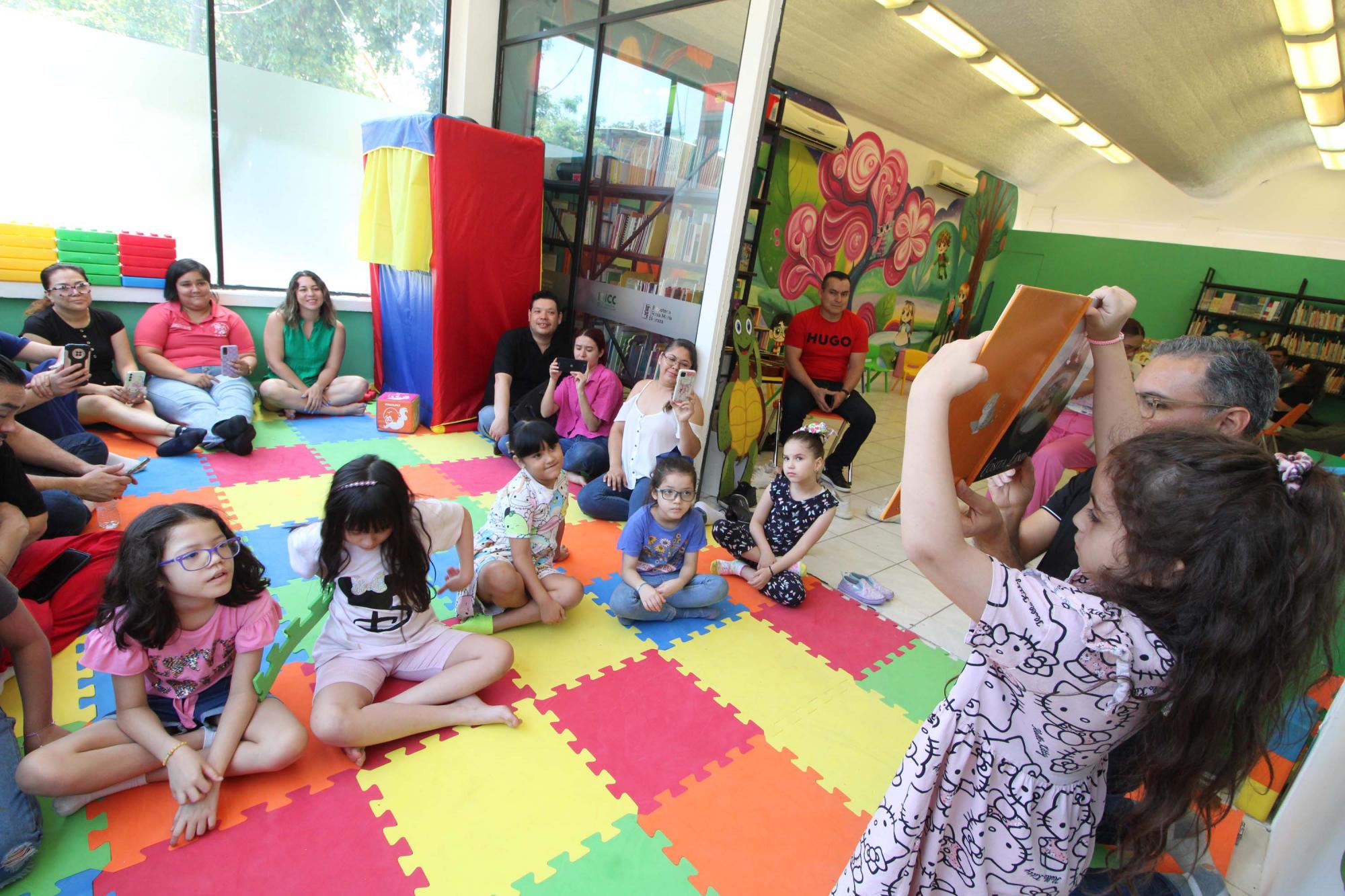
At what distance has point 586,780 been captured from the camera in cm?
177

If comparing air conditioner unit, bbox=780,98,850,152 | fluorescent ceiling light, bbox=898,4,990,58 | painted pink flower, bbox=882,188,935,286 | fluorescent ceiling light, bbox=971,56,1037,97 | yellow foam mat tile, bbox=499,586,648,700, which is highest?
fluorescent ceiling light, bbox=971,56,1037,97

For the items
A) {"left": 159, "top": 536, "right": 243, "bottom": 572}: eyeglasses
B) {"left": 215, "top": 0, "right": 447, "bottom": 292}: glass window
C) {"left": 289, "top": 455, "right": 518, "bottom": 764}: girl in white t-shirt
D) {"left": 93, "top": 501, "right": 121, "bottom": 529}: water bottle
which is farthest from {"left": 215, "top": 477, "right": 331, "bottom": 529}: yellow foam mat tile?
{"left": 215, "top": 0, "right": 447, "bottom": 292}: glass window

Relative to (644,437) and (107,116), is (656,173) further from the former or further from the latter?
(107,116)

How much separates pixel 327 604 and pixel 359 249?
3.17 m

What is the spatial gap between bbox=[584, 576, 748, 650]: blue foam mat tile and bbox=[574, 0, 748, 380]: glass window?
157 cm

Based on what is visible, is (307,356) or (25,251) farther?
(307,356)

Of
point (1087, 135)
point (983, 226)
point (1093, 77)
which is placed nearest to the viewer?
point (1093, 77)

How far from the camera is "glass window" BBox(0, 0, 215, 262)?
348 centimetres

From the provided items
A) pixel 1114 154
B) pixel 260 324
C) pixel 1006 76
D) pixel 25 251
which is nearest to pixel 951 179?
pixel 1006 76

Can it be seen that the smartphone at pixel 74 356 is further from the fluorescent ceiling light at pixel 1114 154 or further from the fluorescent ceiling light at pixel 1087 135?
the fluorescent ceiling light at pixel 1114 154

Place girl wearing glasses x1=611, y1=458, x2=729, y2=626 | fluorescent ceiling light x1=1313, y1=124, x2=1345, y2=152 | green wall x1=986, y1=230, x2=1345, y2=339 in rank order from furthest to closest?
green wall x1=986, y1=230, x2=1345, y2=339 → fluorescent ceiling light x1=1313, y1=124, x2=1345, y2=152 → girl wearing glasses x1=611, y1=458, x2=729, y2=626

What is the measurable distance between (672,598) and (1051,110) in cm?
695

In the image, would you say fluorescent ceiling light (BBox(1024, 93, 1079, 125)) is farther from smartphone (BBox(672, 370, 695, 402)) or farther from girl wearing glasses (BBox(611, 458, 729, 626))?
girl wearing glasses (BBox(611, 458, 729, 626))

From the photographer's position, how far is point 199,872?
1.40 m
